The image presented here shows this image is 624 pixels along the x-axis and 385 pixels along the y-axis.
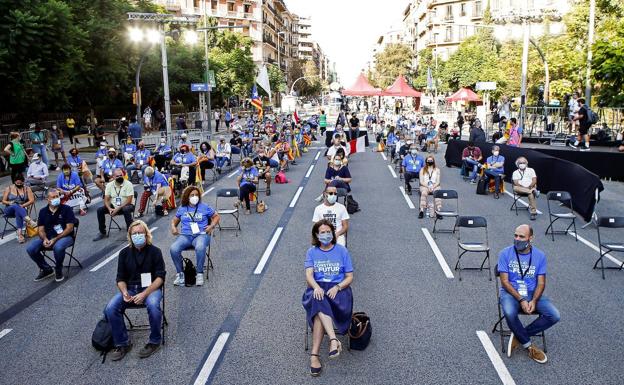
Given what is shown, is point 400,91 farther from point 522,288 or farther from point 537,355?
point 537,355

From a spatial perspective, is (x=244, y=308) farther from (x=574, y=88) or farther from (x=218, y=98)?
(x=218, y=98)

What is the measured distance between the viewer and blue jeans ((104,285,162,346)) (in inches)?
253

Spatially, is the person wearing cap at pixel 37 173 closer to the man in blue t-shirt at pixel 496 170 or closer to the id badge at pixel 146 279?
the id badge at pixel 146 279

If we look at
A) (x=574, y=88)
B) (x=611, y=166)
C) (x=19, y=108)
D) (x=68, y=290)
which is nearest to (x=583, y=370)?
(x=68, y=290)

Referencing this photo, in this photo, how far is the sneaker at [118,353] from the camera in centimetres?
636

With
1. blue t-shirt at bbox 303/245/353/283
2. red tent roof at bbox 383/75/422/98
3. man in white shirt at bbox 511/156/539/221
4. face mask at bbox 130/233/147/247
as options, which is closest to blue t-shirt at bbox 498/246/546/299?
blue t-shirt at bbox 303/245/353/283

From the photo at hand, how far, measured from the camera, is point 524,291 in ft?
21.4

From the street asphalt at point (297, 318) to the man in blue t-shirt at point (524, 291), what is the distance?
282 millimetres

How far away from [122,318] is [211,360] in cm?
115

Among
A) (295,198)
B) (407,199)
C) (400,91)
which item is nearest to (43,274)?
(295,198)

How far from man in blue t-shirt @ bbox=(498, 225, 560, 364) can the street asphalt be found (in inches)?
11.1

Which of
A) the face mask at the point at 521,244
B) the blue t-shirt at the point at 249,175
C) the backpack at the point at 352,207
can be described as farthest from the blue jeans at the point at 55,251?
the backpack at the point at 352,207

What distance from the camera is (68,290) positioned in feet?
28.8

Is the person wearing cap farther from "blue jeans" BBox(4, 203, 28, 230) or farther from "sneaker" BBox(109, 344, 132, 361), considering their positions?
"sneaker" BBox(109, 344, 132, 361)
